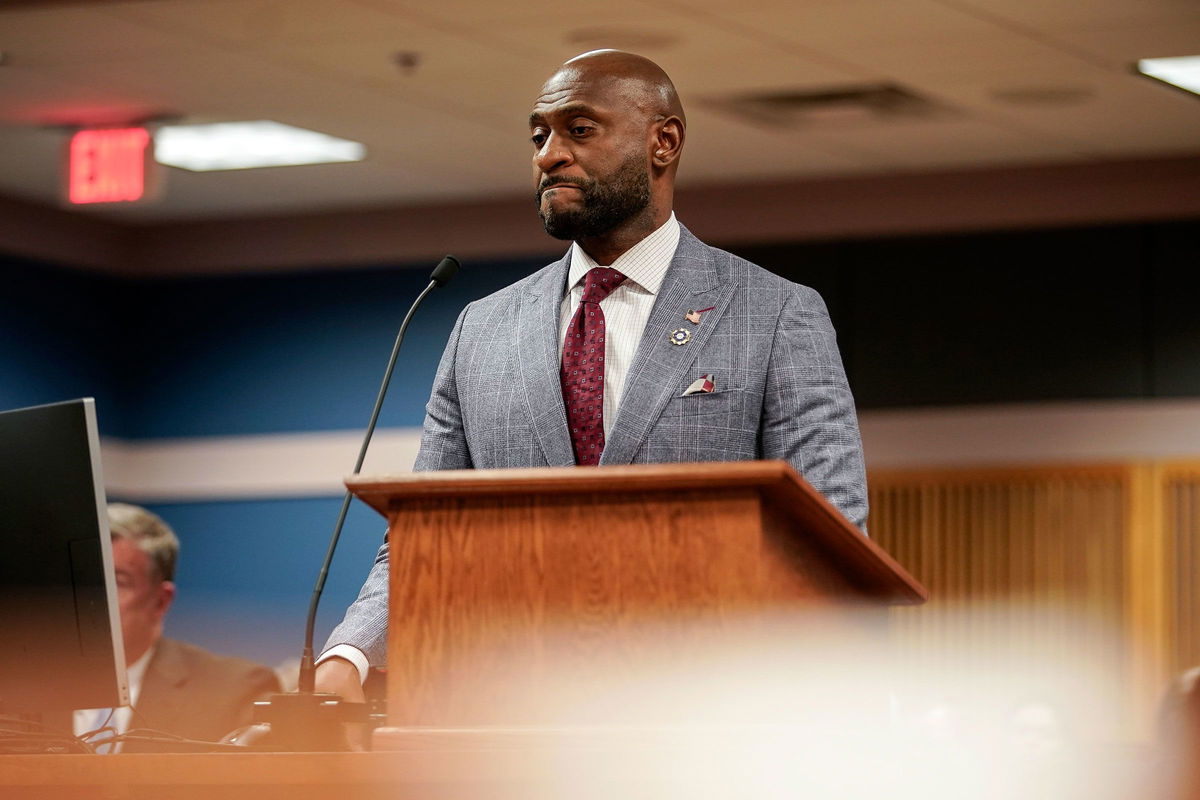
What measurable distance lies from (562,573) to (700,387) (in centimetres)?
50

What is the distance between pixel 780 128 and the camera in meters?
6.51

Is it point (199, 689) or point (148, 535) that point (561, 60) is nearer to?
point (148, 535)

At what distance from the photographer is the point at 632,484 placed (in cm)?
146

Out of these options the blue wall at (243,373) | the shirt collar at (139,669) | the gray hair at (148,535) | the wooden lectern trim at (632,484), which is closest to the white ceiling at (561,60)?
the blue wall at (243,373)

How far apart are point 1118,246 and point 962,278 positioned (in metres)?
0.64

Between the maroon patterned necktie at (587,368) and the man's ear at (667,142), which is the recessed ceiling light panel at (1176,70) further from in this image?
the maroon patterned necktie at (587,368)

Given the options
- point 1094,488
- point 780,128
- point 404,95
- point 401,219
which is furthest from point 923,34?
point 401,219

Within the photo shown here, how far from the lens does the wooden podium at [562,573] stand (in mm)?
1456

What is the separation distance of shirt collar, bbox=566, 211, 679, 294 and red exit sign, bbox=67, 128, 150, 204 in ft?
15.3

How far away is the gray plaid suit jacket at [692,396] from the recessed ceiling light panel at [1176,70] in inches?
156

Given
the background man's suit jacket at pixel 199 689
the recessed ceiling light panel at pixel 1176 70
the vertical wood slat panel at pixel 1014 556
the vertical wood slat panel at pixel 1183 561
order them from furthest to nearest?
the vertical wood slat panel at pixel 1014 556, the vertical wood slat panel at pixel 1183 561, the recessed ceiling light panel at pixel 1176 70, the background man's suit jacket at pixel 199 689

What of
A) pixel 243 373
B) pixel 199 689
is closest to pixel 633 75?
pixel 199 689

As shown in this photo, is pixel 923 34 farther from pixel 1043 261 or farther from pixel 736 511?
pixel 736 511

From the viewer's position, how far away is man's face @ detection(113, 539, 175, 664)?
4070 mm
